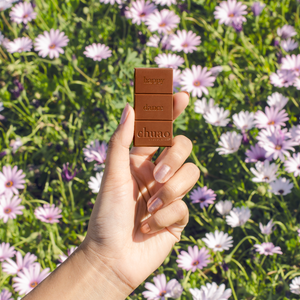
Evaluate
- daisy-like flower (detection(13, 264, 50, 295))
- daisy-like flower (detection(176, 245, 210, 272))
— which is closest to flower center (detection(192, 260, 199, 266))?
daisy-like flower (detection(176, 245, 210, 272))

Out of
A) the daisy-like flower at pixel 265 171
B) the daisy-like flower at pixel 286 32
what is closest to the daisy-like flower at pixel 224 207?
the daisy-like flower at pixel 265 171

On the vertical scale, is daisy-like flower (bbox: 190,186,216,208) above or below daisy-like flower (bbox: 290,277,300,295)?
above

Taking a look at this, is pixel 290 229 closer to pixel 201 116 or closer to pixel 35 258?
pixel 201 116

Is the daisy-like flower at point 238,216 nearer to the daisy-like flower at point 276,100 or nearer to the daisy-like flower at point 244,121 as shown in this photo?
the daisy-like flower at point 244,121

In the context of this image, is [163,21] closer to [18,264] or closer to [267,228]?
[267,228]

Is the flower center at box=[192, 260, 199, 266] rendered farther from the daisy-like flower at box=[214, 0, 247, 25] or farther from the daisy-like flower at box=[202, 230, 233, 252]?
the daisy-like flower at box=[214, 0, 247, 25]

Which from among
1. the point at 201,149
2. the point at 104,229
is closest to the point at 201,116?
the point at 201,149

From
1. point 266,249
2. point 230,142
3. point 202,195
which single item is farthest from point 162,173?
point 266,249
